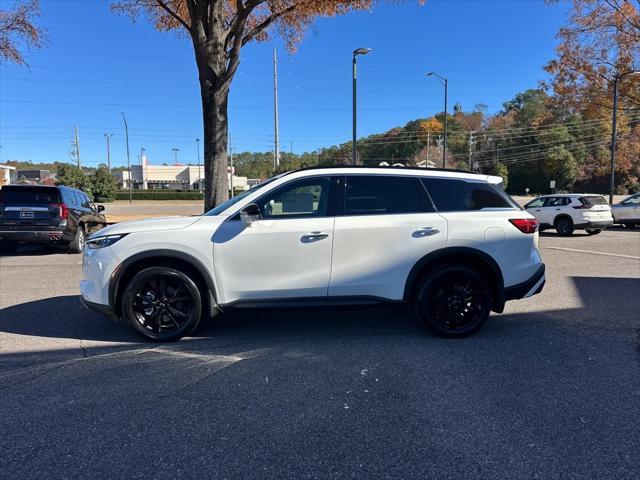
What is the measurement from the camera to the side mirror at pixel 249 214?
4.72 m

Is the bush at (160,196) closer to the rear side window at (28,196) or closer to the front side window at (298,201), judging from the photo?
the rear side window at (28,196)

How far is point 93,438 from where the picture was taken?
307cm

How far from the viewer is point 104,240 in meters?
4.82

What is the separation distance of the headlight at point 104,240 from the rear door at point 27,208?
23.2ft

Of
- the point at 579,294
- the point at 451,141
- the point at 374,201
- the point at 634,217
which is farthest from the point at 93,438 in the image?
the point at 451,141

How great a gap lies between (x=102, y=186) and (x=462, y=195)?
2342 inches

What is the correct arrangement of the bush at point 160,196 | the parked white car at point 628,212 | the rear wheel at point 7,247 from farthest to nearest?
the bush at point 160,196 → the parked white car at point 628,212 → the rear wheel at point 7,247

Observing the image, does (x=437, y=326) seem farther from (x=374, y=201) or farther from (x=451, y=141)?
(x=451, y=141)

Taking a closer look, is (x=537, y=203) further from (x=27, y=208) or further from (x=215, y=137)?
(x=27, y=208)

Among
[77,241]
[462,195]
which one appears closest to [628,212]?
[462,195]

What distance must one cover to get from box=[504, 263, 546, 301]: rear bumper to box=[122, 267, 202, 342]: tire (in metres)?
3.27

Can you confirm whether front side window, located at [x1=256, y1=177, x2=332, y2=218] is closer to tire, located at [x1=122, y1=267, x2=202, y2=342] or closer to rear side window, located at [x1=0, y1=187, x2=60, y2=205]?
tire, located at [x1=122, y1=267, x2=202, y2=342]

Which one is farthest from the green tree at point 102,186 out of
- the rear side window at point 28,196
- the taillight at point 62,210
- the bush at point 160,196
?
the taillight at point 62,210

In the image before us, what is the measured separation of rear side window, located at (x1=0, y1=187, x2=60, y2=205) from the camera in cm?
1079
